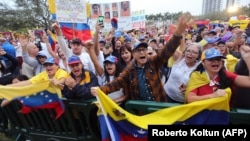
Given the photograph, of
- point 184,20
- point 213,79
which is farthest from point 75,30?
point 213,79

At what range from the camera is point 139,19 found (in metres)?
11.8

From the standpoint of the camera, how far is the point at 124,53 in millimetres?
4930

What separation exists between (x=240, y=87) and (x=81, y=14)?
386cm

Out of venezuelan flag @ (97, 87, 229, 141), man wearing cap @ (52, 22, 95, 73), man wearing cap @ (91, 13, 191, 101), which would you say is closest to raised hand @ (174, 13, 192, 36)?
man wearing cap @ (91, 13, 191, 101)

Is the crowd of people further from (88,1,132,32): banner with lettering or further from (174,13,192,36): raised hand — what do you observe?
(88,1,132,32): banner with lettering

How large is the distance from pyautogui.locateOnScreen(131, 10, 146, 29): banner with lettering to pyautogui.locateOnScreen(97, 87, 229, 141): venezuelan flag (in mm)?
8695

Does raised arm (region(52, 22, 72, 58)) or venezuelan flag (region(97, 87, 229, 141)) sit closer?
venezuelan flag (region(97, 87, 229, 141))

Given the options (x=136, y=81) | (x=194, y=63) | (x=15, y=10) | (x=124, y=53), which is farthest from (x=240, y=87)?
(x=15, y=10)

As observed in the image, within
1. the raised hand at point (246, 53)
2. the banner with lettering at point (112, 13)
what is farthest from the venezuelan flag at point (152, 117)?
the banner with lettering at point (112, 13)

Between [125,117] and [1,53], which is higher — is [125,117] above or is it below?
below

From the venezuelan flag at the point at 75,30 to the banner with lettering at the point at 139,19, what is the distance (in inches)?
217

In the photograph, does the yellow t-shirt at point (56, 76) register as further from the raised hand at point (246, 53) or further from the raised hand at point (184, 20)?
the raised hand at point (246, 53)

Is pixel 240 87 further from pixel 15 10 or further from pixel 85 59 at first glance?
pixel 15 10

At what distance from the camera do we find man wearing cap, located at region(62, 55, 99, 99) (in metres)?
3.64
